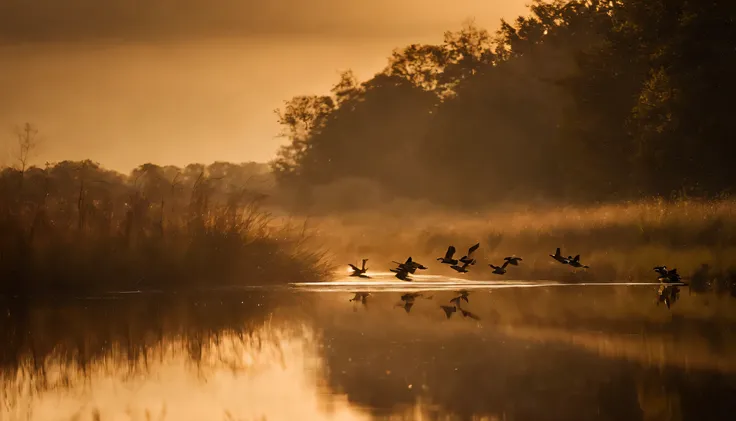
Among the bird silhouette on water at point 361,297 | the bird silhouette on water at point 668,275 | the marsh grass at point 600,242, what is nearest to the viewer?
the bird silhouette on water at point 361,297

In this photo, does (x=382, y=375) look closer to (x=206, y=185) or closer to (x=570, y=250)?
(x=206, y=185)

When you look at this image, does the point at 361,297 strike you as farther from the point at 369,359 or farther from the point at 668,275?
the point at 369,359

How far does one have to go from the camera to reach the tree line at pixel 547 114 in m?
40.2

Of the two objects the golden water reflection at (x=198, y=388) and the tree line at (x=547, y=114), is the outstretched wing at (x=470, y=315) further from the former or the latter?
the tree line at (x=547, y=114)

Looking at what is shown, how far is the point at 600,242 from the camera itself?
3434 cm

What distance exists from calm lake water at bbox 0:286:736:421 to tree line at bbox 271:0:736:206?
1613 cm

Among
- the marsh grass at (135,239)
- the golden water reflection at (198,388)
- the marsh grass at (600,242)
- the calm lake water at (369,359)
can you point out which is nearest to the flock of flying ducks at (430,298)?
the calm lake water at (369,359)

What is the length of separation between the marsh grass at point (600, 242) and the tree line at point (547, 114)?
3487mm

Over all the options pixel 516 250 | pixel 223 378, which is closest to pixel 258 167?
pixel 516 250

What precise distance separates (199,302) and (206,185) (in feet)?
16.9

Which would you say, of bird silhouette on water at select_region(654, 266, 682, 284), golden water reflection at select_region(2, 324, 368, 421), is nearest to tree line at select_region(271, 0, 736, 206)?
bird silhouette on water at select_region(654, 266, 682, 284)

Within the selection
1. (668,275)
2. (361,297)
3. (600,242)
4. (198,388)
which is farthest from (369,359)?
(600,242)

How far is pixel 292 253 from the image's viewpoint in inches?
1230

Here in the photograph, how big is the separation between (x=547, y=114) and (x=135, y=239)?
4273 cm
